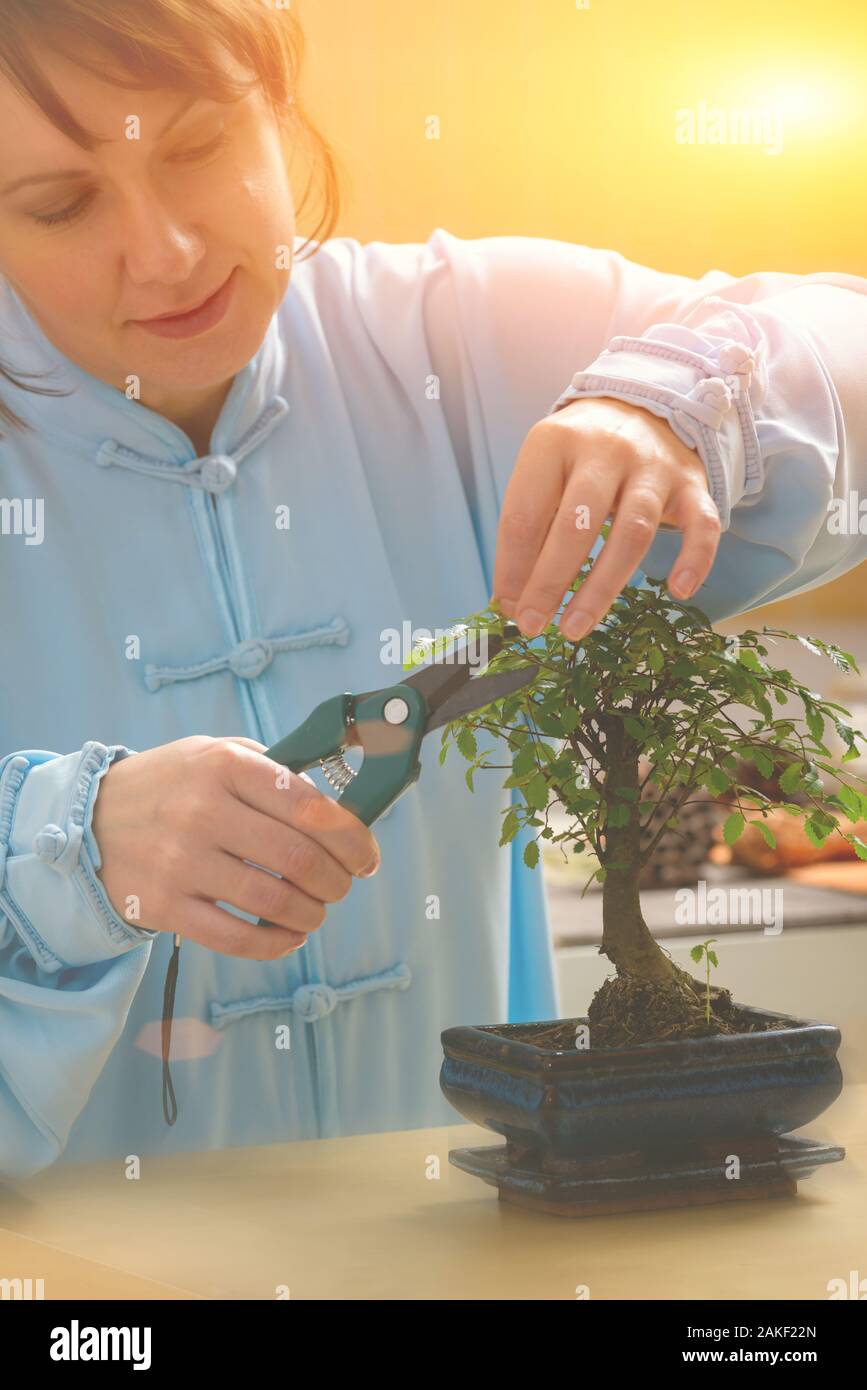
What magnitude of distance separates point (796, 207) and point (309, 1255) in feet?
6.12

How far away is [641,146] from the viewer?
2.02 m

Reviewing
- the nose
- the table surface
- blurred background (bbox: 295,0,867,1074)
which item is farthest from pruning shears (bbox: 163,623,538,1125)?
blurred background (bbox: 295,0,867,1074)

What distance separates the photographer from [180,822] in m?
0.74

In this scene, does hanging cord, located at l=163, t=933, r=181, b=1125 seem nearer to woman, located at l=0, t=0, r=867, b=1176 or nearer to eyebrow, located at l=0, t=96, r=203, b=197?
woman, located at l=0, t=0, r=867, b=1176

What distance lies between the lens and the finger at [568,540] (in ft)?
2.23

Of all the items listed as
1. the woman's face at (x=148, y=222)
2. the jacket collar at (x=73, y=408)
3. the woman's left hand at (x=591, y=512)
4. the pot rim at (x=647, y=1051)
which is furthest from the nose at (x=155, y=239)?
the pot rim at (x=647, y=1051)

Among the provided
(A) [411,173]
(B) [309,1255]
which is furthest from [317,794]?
(A) [411,173]

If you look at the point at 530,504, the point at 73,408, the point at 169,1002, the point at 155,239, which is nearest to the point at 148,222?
the point at 155,239

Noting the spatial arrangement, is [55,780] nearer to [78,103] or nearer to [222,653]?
[222,653]

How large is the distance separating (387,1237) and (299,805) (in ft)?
0.70

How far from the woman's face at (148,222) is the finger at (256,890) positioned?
1.27ft

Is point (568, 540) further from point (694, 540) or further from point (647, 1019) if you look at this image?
point (647, 1019)

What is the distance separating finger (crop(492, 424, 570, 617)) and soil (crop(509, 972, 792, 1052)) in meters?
0.23
